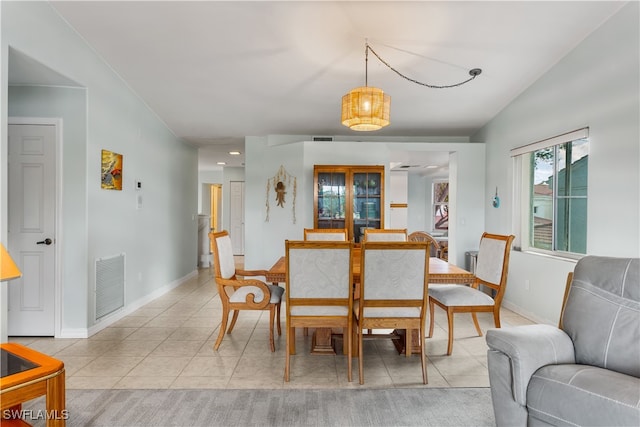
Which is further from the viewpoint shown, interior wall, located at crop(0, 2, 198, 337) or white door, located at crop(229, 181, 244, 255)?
white door, located at crop(229, 181, 244, 255)

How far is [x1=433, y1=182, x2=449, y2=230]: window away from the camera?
9127 millimetres

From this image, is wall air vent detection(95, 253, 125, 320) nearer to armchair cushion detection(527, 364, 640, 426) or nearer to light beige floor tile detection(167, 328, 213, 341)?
light beige floor tile detection(167, 328, 213, 341)

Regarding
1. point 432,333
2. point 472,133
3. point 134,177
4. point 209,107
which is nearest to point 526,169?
point 472,133

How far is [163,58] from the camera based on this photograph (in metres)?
3.52

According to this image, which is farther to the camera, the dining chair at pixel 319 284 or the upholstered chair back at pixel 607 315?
the dining chair at pixel 319 284

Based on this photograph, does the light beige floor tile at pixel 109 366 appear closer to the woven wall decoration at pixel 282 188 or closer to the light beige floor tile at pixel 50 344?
the light beige floor tile at pixel 50 344

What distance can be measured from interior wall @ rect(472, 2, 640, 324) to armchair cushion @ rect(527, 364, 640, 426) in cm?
176

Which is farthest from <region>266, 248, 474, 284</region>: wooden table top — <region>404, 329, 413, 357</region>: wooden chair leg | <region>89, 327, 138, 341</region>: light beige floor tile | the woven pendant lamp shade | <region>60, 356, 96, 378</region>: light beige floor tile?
<region>89, 327, 138, 341</region>: light beige floor tile

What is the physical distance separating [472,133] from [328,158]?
2.27 m

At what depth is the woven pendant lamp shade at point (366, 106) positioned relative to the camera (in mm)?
2820

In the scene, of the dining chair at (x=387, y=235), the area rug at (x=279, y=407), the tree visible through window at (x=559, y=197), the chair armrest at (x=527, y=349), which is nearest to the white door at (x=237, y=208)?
the dining chair at (x=387, y=235)

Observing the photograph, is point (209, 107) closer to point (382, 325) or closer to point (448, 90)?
point (448, 90)

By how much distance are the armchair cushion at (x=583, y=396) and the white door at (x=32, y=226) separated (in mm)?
3770

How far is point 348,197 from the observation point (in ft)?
16.2
